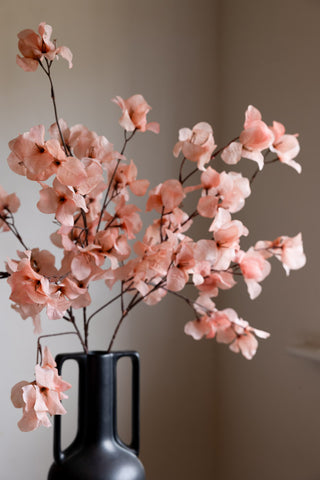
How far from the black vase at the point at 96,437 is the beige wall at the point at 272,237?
0.58 metres

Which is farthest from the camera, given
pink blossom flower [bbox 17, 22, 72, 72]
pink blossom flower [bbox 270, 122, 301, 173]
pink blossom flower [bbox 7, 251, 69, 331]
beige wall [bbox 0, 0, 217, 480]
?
beige wall [bbox 0, 0, 217, 480]

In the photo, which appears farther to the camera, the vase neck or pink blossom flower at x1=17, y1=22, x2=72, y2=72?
the vase neck

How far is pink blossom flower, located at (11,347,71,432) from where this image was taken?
0.77 m

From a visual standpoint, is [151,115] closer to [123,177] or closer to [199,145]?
[123,177]

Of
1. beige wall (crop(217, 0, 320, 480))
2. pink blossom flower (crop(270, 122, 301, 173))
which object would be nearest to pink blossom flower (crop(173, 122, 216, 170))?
pink blossom flower (crop(270, 122, 301, 173))

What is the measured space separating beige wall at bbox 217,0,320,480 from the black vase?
58 cm

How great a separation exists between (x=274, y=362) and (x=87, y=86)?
2.91 feet

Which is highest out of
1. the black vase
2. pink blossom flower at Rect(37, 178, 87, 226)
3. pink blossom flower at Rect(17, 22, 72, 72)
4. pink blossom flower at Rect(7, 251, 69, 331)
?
pink blossom flower at Rect(17, 22, 72, 72)

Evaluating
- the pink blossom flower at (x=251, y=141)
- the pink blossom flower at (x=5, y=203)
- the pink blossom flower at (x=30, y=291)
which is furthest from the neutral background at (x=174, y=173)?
the pink blossom flower at (x=30, y=291)

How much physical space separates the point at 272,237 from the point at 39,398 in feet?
2.99

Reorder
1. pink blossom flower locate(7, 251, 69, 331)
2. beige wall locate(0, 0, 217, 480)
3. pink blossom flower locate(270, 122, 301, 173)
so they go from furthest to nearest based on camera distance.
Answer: beige wall locate(0, 0, 217, 480) < pink blossom flower locate(270, 122, 301, 173) < pink blossom flower locate(7, 251, 69, 331)

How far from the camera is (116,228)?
1.04m

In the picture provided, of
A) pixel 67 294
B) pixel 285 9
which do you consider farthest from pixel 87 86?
pixel 67 294

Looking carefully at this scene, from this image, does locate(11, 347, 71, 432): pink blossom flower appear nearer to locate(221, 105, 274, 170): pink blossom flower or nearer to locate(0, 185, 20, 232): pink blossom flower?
locate(0, 185, 20, 232): pink blossom flower
